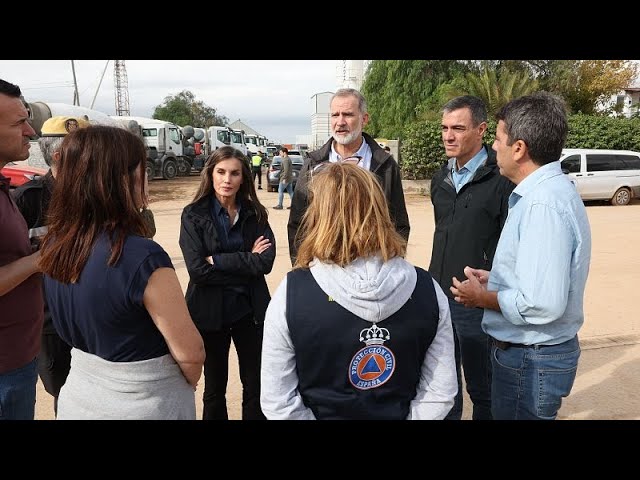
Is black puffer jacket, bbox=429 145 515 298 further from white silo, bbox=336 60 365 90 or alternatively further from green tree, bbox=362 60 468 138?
white silo, bbox=336 60 365 90

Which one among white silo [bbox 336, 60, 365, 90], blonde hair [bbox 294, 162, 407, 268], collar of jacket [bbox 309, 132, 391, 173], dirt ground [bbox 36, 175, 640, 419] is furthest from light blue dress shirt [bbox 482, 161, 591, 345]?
white silo [bbox 336, 60, 365, 90]

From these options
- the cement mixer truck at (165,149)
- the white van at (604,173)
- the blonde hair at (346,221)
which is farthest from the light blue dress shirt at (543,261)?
the cement mixer truck at (165,149)

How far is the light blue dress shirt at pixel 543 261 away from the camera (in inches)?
72.5

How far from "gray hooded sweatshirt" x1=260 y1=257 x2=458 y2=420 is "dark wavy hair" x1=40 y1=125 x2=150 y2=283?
1.91ft

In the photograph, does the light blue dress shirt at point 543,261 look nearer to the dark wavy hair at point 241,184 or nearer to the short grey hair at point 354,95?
the short grey hair at point 354,95

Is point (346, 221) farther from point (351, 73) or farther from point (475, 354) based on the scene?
point (351, 73)

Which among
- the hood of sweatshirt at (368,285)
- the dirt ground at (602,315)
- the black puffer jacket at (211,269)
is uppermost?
the hood of sweatshirt at (368,285)

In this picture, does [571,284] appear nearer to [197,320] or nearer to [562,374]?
[562,374]

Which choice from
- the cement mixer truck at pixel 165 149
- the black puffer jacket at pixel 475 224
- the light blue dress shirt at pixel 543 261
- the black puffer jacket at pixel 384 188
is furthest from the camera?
the cement mixer truck at pixel 165 149

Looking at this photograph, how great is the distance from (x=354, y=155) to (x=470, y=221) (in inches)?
35.4

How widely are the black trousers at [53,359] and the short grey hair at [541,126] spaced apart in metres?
2.39

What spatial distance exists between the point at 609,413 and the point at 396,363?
2.75m

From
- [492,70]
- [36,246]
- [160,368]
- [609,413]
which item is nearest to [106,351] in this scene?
[160,368]

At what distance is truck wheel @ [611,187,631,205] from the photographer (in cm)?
1617
